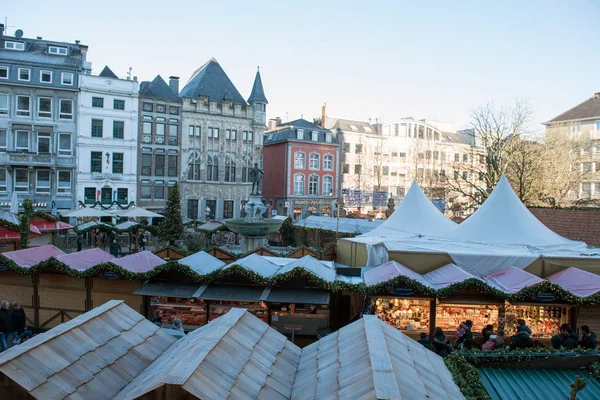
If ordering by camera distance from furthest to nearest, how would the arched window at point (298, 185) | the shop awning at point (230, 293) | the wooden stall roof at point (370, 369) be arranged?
the arched window at point (298, 185) → the shop awning at point (230, 293) → the wooden stall roof at point (370, 369)

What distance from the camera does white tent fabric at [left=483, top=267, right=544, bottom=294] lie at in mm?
13086

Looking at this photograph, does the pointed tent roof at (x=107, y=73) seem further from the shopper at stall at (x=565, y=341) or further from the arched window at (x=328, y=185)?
the shopper at stall at (x=565, y=341)

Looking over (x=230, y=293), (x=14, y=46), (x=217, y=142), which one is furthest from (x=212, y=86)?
(x=230, y=293)

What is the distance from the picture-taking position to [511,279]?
13664 millimetres

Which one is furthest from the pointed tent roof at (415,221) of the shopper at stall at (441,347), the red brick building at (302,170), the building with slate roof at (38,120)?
the red brick building at (302,170)

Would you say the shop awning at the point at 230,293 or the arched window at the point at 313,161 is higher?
the arched window at the point at 313,161

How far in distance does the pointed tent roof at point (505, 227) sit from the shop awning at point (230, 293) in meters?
8.34

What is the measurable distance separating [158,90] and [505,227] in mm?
35004

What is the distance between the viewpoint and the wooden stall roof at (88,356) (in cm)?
509

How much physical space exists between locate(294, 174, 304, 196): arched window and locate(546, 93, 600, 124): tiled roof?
2839cm

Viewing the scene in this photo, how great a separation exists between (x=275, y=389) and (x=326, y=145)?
1989 inches

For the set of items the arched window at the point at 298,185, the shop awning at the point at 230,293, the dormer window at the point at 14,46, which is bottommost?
the shop awning at the point at 230,293

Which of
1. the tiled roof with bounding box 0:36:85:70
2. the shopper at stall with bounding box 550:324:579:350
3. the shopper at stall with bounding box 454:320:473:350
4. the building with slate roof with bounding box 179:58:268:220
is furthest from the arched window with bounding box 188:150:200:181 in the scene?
the shopper at stall with bounding box 550:324:579:350

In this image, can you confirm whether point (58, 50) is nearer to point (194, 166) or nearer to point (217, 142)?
point (194, 166)
